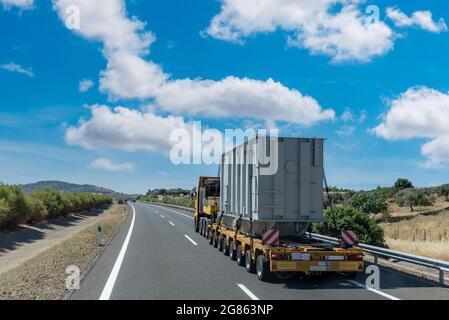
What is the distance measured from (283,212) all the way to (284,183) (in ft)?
2.54

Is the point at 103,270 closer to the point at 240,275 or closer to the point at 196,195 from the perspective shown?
the point at 240,275

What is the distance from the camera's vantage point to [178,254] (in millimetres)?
16547

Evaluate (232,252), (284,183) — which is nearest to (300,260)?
(284,183)

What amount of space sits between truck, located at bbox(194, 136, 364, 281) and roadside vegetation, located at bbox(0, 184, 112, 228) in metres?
20.8

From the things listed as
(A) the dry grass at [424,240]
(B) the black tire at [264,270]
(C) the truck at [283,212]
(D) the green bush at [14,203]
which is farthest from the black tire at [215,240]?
(D) the green bush at [14,203]

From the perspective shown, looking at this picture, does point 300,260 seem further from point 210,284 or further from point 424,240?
→ point 424,240

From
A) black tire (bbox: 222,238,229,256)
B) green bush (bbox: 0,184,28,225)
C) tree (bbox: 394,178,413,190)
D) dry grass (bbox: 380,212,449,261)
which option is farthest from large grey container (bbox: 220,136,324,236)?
tree (bbox: 394,178,413,190)

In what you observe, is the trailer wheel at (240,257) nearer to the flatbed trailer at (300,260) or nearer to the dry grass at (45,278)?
the flatbed trailer at (300,260)

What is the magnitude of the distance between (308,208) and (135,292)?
17.4 feet

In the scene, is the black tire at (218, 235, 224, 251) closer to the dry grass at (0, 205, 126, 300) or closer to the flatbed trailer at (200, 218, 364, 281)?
the dry grass at (0, 205, 126, 300)

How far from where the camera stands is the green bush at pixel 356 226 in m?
20.5

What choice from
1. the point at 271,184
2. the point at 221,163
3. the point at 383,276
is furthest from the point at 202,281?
the point at 221,163

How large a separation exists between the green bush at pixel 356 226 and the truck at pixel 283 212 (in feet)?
24.0

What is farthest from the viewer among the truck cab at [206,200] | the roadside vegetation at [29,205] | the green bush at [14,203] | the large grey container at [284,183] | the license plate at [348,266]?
the green bush at [14,203]
